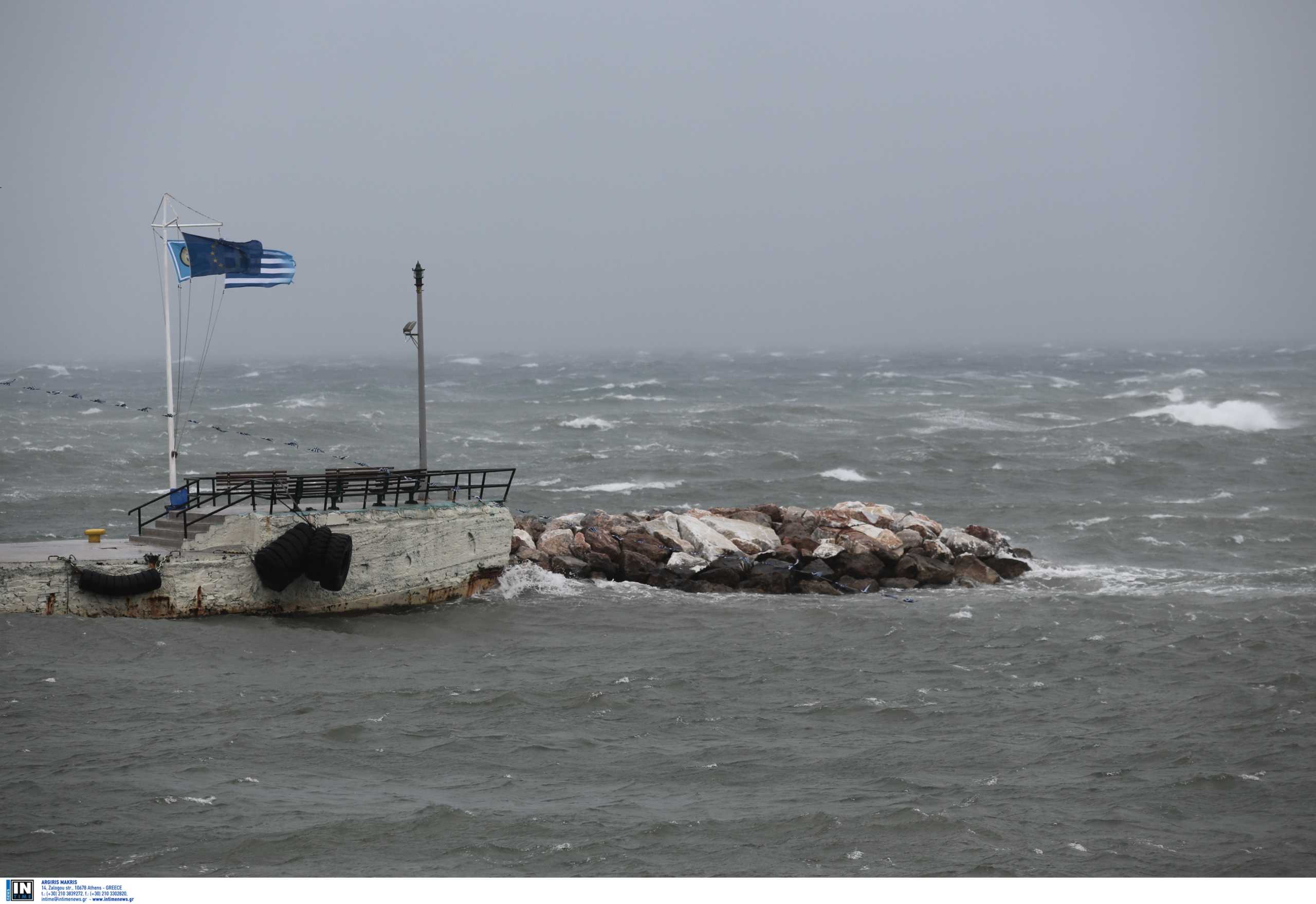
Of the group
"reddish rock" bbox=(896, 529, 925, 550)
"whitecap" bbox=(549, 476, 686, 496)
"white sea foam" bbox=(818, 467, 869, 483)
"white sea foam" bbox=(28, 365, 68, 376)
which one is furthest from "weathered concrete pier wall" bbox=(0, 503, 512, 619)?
"white sea foam" bbox=(28, 365, 68, 376)

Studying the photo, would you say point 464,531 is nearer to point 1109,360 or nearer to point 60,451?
point 60,451

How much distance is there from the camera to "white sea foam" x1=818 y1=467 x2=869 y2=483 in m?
43.1

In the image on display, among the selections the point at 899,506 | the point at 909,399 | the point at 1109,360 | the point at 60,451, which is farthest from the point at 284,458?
the point at 1109,360

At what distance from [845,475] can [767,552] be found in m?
17.7

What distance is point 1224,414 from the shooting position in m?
64.8

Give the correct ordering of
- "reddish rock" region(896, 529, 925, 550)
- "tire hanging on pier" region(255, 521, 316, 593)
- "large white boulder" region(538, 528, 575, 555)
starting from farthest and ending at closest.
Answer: "reddish rock" region(896, 529, 925, 550), "large white boulder" region(538, 528, 575, 555), "tire hanging on pier" region(255, 521, 316, 593)

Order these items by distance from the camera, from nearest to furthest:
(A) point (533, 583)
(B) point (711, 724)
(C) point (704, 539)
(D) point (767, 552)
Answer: (B) point (711, 724), (A) point (533, 583), (D) point (767, 552), (C) point (704, 539)

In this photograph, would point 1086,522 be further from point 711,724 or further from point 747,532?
point 711,724

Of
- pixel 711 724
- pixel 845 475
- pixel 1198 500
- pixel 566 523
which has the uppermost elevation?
pixel 566 523

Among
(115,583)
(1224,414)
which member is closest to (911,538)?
(115,583)

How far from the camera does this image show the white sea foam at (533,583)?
981 inches

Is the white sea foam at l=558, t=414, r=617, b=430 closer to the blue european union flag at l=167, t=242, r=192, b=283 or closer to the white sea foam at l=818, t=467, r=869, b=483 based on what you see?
the white sea foam at l=818, t=467, r=869, b=483

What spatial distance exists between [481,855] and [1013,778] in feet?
21.1

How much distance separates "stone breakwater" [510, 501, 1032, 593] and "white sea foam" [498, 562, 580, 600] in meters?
0.32
